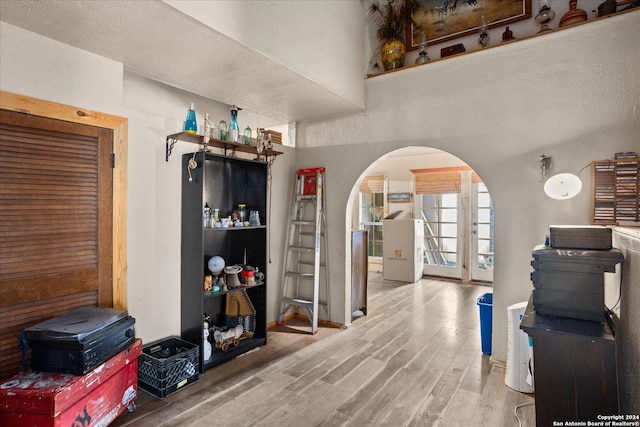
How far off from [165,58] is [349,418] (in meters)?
2.92

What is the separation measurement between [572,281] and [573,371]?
0.45 meters

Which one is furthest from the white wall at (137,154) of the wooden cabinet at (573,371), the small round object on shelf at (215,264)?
the wooden cabinet at (573,371)

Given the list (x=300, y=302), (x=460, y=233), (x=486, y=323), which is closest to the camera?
(x=486, y=323)

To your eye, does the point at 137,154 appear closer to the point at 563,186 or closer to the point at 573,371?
the point at 573,371

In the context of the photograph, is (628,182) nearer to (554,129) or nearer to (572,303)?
(554,129)

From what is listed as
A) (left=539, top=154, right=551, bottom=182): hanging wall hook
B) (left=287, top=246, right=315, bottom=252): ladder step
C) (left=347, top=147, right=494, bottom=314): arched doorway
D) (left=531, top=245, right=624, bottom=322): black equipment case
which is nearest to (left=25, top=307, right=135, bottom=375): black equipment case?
(left=287, top=246, right=315, bottom=252): ladder step

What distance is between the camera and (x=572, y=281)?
1.72 meters

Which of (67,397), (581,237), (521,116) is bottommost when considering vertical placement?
(67,397)

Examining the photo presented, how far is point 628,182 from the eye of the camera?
231 centimetres

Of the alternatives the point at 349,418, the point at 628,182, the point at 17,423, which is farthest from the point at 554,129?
the point at 17,423

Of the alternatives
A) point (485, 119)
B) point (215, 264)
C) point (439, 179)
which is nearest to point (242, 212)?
point (215, 264)

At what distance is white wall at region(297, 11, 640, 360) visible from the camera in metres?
2.48

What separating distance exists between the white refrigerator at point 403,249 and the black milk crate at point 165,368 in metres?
4.52

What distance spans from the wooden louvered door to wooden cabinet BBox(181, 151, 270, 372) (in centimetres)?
61
